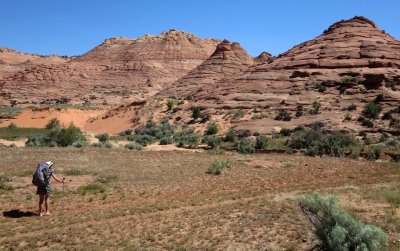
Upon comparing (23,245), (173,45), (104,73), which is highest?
(173,45)

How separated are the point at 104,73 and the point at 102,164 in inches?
3236

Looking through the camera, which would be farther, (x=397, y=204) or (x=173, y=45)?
(x=173, y=45)

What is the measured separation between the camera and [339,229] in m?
7.48

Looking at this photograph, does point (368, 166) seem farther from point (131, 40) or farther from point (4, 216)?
point (131, 40)

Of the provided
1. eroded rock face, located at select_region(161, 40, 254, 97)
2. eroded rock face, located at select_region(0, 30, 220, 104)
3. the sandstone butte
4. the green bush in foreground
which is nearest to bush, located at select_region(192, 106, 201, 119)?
the sandstone butte

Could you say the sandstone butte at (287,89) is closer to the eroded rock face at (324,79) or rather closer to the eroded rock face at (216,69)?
the eroded rock face at (324,79)

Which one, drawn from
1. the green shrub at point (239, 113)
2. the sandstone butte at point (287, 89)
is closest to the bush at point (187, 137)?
the sandstone butte at point (287, 89)

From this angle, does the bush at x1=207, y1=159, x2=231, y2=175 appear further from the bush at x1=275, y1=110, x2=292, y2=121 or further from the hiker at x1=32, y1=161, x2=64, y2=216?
the bush at x1=275, y1=110, x2=292, y2=121

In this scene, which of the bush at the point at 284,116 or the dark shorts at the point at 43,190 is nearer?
the dark shorts at the point at 43,190

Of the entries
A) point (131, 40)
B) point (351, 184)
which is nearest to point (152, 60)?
point (131, 40)

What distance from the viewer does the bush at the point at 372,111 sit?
3812cm

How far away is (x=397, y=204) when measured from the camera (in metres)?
11.9

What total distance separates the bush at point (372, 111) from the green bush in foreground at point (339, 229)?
105 feet

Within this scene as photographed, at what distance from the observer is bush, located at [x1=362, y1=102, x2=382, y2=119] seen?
38.1 metres
